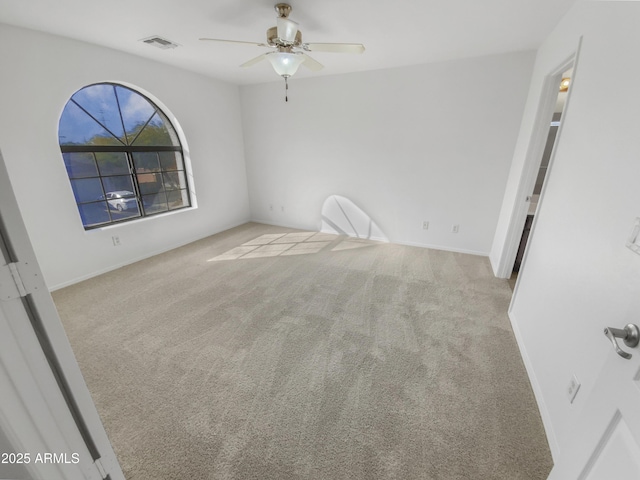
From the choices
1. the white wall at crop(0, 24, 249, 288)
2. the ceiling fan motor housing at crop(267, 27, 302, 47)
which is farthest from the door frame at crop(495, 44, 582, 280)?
the white wall at crop(0, 24, 249, 288)

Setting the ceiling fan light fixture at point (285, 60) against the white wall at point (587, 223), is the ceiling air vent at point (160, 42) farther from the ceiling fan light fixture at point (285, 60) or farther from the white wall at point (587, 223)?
the white wall at point (587, 223)

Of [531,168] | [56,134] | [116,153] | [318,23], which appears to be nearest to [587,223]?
[531,168]

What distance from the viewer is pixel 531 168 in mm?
2588

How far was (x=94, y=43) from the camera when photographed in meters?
2.70

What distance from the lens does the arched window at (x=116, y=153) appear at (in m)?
2.92

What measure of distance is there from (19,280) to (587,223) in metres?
2.24

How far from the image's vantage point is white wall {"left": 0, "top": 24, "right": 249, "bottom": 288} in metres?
2.33

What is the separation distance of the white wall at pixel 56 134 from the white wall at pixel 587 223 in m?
4.12

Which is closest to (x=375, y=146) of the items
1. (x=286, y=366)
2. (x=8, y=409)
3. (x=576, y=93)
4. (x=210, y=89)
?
(x=576, y=93)

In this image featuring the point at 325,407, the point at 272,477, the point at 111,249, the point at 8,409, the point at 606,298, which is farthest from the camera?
the point at 111,249

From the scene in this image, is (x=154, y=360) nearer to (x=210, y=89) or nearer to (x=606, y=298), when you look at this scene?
(x=606, y=298)

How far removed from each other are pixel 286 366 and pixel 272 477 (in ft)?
2.11

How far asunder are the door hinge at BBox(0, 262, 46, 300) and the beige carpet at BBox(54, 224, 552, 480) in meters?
1.08

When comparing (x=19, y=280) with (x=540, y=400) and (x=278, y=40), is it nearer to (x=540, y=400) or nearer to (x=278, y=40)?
(x=278, y=40)
